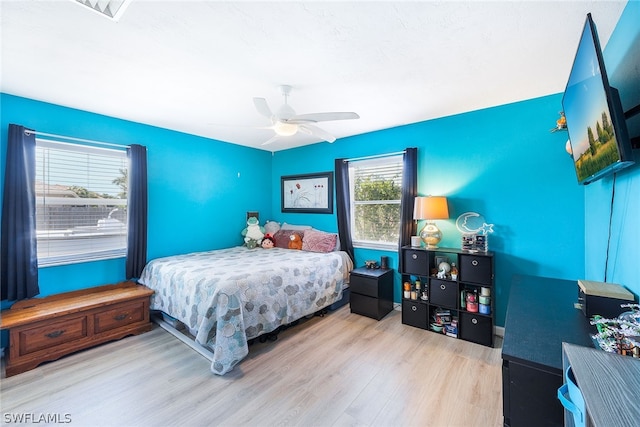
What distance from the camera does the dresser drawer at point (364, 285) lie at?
3100 mm

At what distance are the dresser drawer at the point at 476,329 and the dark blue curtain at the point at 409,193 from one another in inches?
33.9

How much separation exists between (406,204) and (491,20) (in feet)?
6.49

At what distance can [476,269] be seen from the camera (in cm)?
256

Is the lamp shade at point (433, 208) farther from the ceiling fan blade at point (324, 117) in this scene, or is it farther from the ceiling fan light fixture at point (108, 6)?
the ceiling fan light fixture at point (108, 6)

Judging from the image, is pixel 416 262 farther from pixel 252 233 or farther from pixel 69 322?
pixel 69 322

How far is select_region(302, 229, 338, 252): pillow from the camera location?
3.72 meters

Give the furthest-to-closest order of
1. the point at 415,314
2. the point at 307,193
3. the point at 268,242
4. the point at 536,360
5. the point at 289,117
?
the point at 307,193 → the point at 268,242 → the point at 415,314 → the point at 289,117 → the point at 536,360

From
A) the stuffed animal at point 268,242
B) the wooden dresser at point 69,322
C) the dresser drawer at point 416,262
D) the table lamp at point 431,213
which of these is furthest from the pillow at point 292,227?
the wooden dresser at point 69,322

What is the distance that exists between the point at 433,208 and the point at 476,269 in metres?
0.72

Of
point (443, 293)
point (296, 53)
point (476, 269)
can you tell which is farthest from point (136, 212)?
point (476, 269)

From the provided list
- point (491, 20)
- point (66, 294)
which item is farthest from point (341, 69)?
point (66, 294)

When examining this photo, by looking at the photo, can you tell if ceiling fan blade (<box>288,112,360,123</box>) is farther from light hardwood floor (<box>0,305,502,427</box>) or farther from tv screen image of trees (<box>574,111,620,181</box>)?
light hardwood floor (<box>0,305,502,427</box>)

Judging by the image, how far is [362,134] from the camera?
12.1ft

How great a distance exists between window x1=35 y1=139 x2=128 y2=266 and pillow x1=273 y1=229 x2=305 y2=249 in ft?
6.50
